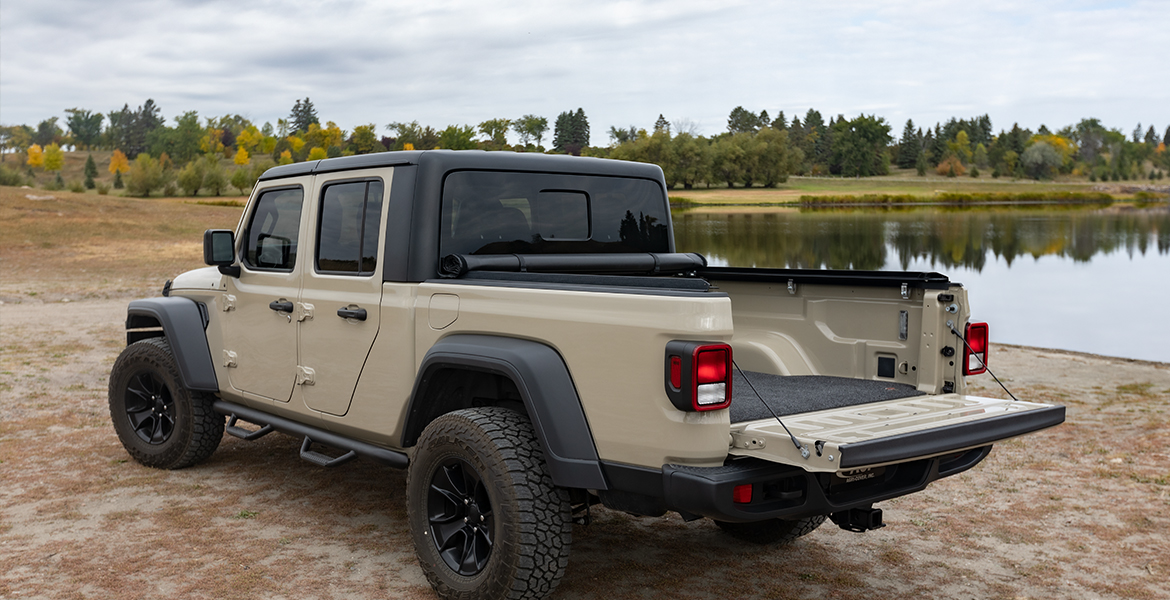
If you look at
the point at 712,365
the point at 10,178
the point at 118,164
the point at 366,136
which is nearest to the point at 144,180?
the point at 10,178

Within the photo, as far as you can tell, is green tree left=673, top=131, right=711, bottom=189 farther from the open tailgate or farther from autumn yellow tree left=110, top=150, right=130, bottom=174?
autumn yellow tree left=110, top=150, right=130, bottom=174

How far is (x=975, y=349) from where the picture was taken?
4.21m

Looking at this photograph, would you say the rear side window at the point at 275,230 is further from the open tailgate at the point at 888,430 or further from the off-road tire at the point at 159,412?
the open tailgate at the point at 888,430

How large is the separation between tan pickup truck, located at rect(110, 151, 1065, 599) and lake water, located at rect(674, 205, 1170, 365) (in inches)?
207

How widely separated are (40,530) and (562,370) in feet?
11.2

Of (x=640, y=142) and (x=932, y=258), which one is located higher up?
(x=640, y=142)

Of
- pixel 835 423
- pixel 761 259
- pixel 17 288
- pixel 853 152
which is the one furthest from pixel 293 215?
pixel 853 152

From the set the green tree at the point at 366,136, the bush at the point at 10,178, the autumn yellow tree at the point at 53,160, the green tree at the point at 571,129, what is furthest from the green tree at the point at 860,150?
the autumn yellow tree at the point at 53,160

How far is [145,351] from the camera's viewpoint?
631 cm

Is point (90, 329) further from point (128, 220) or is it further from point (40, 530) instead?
point (128, 220)

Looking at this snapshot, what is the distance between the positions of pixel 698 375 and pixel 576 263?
1812mm

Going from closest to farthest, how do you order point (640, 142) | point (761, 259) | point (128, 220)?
1. point (128, 220)
2. point (761, 259)
3. point (640, 142)

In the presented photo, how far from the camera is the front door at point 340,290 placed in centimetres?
455

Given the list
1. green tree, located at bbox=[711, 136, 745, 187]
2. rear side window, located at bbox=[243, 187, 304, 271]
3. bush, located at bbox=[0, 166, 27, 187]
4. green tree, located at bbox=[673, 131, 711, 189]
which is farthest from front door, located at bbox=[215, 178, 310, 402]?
green tree, located at bbox=[711, 136, 745, 187]
